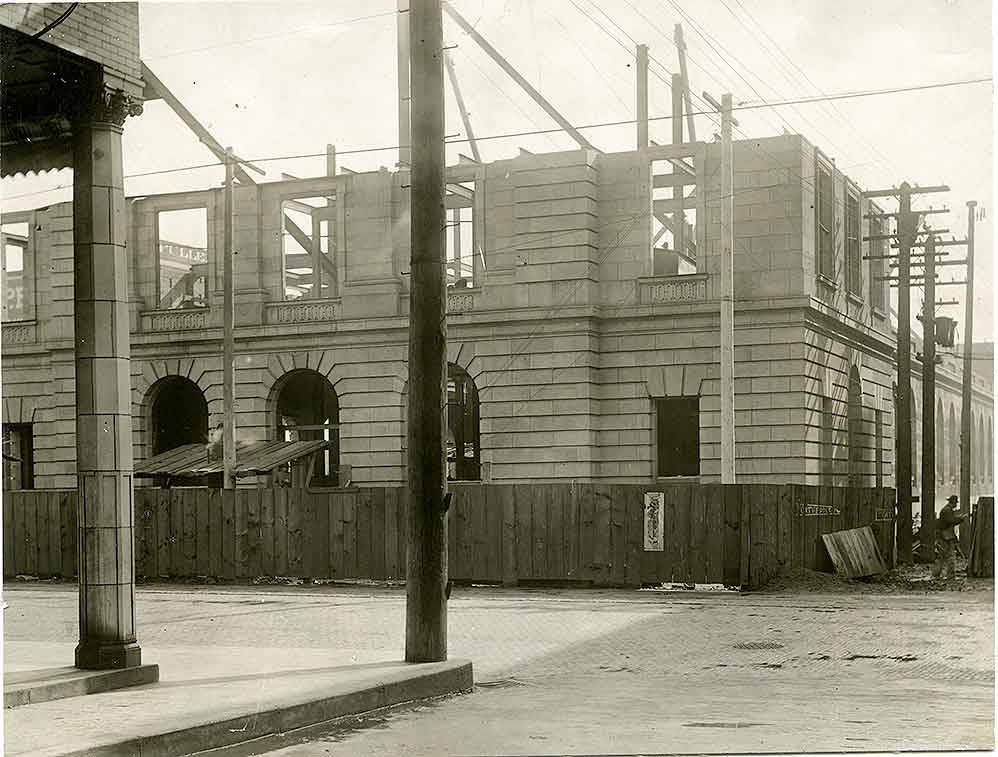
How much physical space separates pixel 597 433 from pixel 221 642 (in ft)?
39.2

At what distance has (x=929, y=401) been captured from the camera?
81.2ft

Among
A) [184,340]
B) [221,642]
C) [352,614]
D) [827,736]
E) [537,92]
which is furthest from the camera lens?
[184,340]

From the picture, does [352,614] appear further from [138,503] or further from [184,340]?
[138,503]

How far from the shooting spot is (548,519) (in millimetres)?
23453

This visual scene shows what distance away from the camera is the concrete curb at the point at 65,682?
877 cm

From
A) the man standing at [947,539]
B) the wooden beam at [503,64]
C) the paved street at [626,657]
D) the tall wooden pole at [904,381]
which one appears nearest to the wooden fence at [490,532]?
the tall wooden pole at [904,381]

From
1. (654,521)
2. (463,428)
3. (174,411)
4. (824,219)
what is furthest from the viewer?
(824,219)

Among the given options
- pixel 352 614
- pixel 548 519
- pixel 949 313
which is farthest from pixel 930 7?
pixel 949 313

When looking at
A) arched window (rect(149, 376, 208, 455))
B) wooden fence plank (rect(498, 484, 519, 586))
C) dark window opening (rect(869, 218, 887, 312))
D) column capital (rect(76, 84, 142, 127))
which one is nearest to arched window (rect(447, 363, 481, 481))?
wooden fence plank (rect(498, 484, 519, 586))

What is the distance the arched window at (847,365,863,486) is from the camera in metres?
27.5

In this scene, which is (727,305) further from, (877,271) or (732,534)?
(877,271)

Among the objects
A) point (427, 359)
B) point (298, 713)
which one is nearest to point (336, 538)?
point (427, 359)

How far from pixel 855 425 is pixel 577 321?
681 cm

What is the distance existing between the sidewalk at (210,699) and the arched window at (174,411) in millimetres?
9459
